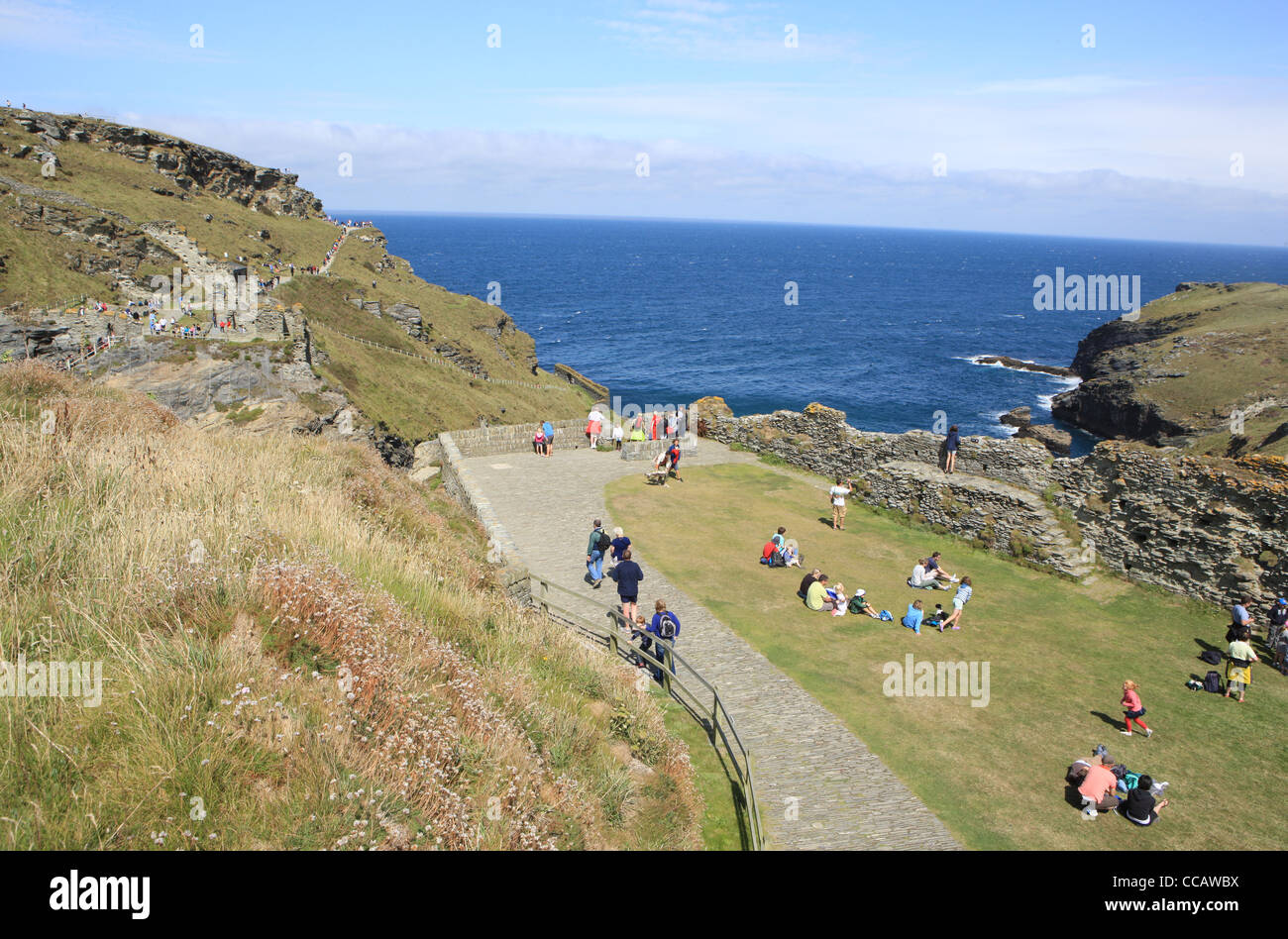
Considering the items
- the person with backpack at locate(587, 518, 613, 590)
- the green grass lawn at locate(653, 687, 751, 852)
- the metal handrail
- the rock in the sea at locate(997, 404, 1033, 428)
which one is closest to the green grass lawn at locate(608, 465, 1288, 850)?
the person with backpack at locate(587, 518, 613, 590)

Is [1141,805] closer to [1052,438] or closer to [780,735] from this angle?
[780,735]

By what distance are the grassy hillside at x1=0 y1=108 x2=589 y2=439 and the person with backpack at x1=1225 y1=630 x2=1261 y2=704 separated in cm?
3228

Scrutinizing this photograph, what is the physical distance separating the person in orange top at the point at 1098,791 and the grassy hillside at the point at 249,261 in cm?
3167

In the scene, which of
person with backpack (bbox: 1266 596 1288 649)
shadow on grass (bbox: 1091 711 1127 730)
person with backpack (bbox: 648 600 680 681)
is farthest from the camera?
person with backpack (bbox: 1266 596 1288 649)

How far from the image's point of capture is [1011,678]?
40.1 feet

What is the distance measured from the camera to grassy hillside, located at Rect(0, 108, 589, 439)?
41156 mm

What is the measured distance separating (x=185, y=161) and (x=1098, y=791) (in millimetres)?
92663

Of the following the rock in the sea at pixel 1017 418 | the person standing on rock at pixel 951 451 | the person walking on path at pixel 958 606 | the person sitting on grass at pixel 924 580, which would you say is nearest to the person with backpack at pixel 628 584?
the person walking on path at pixel 958 606

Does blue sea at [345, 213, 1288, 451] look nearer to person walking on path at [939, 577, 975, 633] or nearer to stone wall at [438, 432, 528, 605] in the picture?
stone wall at [438, 432, 528, 605]

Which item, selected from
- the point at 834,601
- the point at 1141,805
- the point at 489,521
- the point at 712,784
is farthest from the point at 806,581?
the point at 489,521

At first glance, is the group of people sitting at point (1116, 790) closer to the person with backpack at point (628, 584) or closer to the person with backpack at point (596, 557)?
the person with backpack at point (628, 584)
